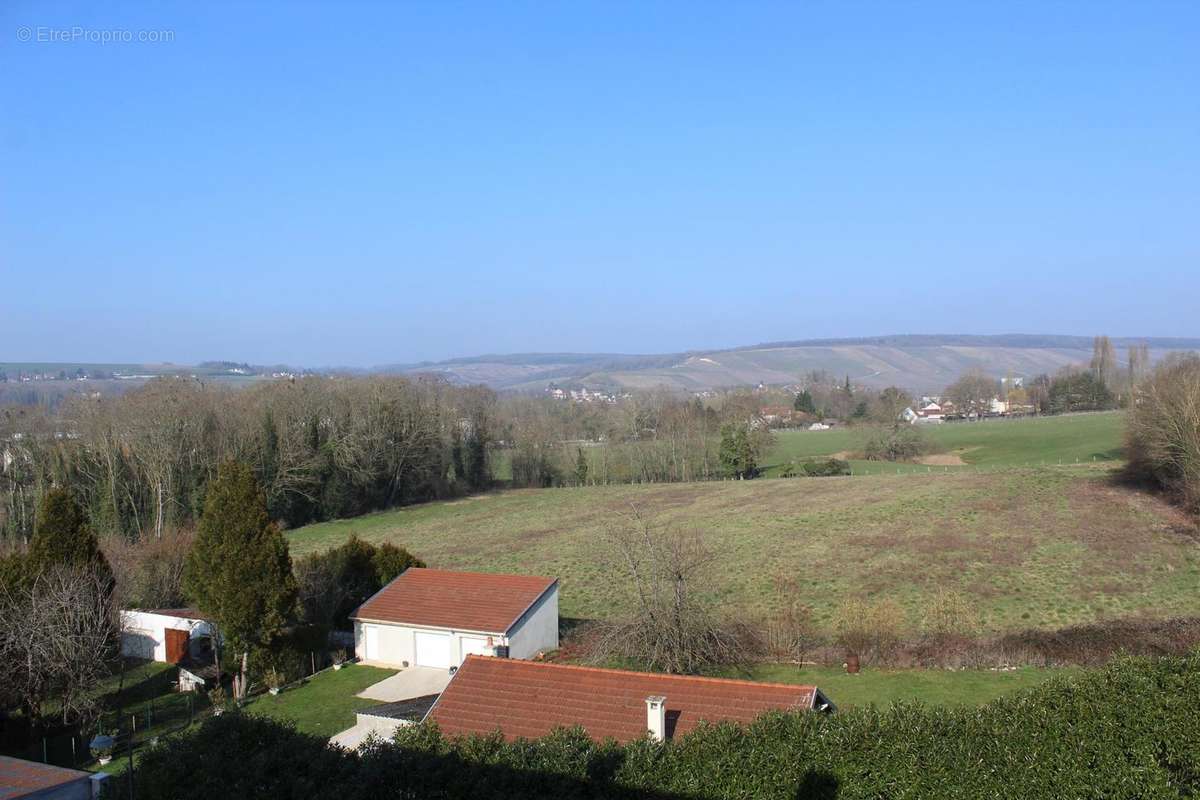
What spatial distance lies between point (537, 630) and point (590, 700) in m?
9.13

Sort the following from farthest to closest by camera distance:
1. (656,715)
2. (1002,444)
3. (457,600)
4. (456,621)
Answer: (1002,444), (457,600), (456,621), (656,715)

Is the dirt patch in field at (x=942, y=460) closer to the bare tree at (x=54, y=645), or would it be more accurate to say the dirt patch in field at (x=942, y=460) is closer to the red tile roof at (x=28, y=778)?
the bare tree at (x=54, y=645)

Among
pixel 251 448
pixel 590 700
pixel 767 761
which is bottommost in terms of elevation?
pixel 590 700

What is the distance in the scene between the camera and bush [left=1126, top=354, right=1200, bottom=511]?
33.3 metres

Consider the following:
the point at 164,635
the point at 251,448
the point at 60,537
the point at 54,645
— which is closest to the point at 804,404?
the point at 251,448

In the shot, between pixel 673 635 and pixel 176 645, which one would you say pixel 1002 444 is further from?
pixel 176 645

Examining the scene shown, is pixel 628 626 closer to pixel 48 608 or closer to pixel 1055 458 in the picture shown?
pixel 48 608

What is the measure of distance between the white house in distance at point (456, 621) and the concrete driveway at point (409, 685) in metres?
0.34

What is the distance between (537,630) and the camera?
2223cm

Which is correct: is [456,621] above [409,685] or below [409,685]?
above

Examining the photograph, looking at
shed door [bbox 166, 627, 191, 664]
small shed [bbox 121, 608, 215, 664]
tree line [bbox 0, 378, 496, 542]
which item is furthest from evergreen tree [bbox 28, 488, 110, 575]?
tree line [bbox 0, 378, 496, 542]

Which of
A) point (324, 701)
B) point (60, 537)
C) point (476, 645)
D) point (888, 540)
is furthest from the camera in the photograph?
point (888, 540)

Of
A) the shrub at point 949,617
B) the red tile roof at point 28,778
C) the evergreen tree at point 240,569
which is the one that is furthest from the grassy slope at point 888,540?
the red tile roof at point 28,778

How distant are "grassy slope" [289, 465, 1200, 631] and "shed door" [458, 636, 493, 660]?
602cm
